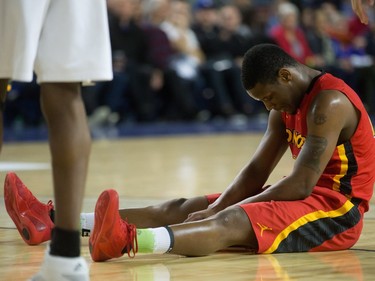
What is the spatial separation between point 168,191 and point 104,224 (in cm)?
277

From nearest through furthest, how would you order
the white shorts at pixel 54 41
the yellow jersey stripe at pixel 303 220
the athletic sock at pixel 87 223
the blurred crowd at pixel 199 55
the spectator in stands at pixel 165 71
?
the white shorts at pixel 54 41 < the yellow jersey stripe at pixel 303 220 < the athletic sock at pixel 87 223 < the blurred crowd at pixel 199 55 < the spectator in stands at pixel 165 71

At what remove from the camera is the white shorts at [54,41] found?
2816mm

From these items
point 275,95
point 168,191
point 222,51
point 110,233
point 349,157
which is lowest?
point 222,51

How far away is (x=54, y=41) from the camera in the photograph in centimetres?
285

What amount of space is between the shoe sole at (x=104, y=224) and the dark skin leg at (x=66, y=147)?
56 centimetres

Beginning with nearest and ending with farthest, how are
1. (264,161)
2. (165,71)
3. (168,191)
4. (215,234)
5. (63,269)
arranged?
(63,269), (215,234), (264,161), (168,191), (165,71)

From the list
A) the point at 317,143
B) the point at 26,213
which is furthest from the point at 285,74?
the point at 26,213

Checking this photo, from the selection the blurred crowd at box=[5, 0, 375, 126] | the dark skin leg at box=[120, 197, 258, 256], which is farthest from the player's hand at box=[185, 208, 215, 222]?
the blurred crowd at box=[5, 0, 375, 126]

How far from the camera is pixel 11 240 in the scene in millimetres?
4250

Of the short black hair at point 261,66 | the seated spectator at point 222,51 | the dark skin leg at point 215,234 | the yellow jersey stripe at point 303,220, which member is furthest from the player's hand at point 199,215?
the seated spectator at point 222,51

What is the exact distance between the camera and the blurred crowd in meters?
12.0

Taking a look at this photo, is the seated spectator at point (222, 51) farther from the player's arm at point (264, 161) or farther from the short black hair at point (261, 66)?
the short black hair at point (261, 66)

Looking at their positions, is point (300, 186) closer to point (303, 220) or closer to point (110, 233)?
point (303, 220)

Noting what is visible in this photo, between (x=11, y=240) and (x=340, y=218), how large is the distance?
1.42m
